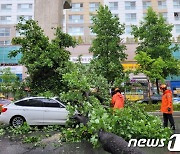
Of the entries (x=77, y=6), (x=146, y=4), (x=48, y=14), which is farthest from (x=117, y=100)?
(x=146, y=4)

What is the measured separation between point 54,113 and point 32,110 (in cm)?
97

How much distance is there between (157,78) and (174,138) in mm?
17276

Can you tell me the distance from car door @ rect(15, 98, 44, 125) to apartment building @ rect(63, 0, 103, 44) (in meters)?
38.5

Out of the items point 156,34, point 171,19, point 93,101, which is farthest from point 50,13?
point 171,19

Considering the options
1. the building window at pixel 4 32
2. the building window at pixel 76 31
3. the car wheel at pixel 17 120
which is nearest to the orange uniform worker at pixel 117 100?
the car wheel at pixel 17 120

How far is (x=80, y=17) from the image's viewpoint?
50.4 meters

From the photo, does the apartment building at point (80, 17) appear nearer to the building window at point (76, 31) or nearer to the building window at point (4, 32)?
the building window at point (76, 31)

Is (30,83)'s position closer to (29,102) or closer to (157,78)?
(29,102)

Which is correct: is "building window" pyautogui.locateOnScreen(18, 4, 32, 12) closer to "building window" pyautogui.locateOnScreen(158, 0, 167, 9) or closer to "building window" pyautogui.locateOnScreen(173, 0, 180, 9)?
"building window" pyautogui.locateOnScreen(158, 0, 167, 9)

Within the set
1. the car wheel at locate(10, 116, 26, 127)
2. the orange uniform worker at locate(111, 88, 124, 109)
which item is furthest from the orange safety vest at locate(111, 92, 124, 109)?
the car wheel at locate(10, 116, 26, 127)

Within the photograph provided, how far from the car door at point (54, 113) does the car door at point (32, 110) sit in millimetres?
223

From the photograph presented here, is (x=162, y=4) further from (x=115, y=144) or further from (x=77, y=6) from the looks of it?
(x=115, y=144)

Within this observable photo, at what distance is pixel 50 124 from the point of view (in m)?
11.4

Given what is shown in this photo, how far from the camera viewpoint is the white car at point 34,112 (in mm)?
11398
